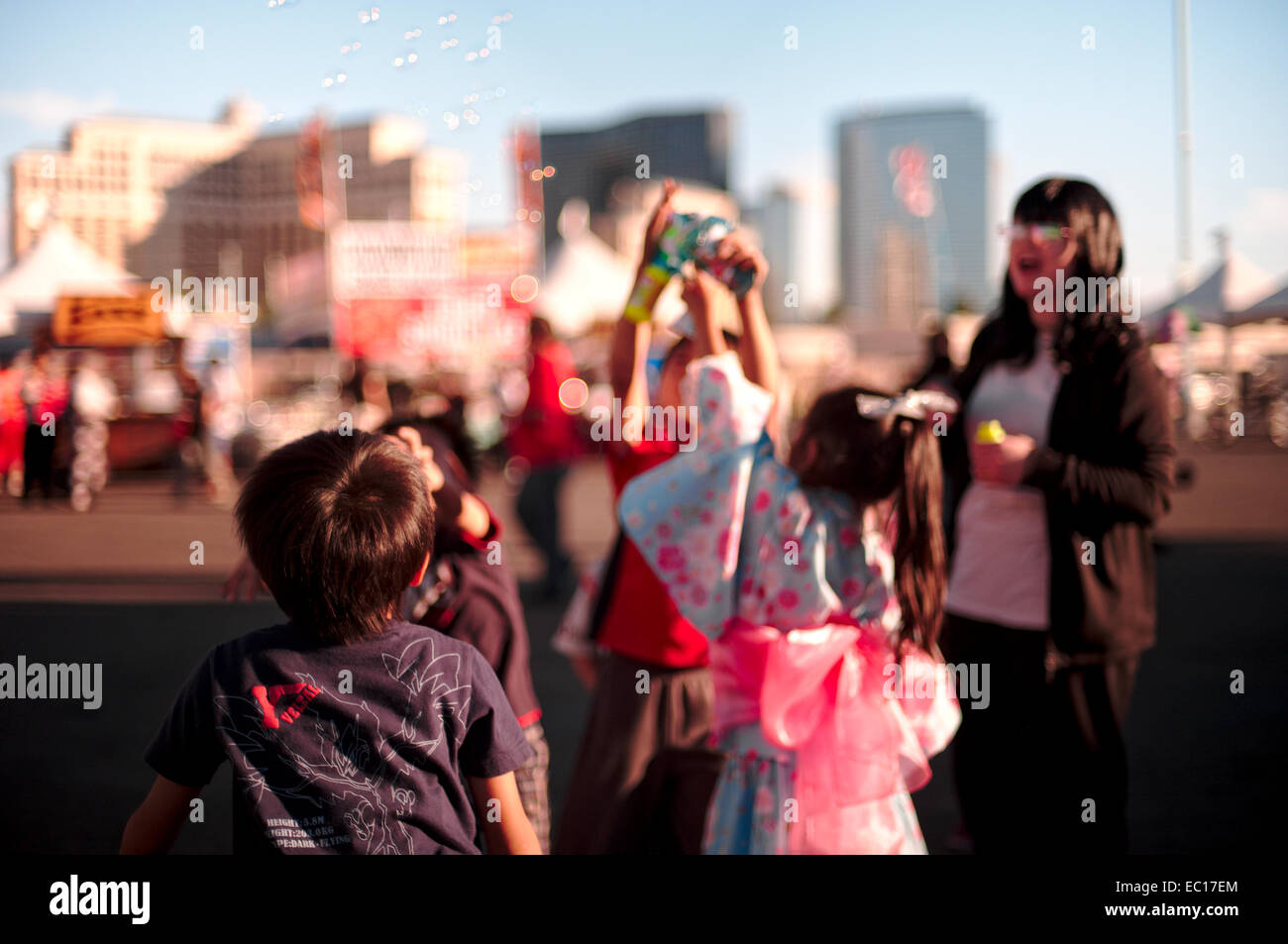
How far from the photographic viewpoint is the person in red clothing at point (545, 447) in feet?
22.6

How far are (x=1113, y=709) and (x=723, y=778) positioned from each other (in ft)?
2.84

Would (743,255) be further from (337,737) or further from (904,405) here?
(337,737)

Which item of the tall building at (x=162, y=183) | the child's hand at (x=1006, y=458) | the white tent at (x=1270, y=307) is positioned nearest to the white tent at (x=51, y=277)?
the tall building at (x=162, y=183)

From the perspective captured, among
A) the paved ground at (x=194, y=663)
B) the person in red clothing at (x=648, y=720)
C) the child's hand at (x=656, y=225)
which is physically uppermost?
the child's hand at (x=656, y=225)

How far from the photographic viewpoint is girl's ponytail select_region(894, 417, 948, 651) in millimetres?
2051

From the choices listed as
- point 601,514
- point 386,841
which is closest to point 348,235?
point 601,514

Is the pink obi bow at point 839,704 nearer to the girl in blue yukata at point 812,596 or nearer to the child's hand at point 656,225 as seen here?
the girl in blue yukata at point 812,596

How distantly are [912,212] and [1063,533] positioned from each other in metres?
24.9

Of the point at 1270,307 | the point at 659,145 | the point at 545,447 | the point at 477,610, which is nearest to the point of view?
the point at 477,610

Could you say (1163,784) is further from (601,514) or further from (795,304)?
(601,514)

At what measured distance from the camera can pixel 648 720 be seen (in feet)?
7.74

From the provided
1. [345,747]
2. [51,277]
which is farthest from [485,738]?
[51,277]

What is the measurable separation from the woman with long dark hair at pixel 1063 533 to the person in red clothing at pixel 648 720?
606mm

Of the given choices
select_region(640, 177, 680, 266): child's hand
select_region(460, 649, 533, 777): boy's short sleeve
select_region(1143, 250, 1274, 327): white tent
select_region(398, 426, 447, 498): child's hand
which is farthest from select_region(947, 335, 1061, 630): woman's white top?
select_region(1143, 250, 1274, 327): white tent
